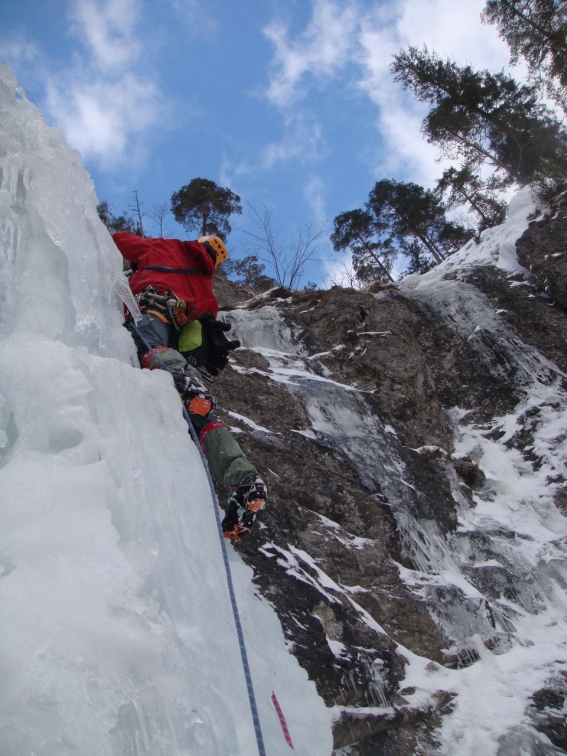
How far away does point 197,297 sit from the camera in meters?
3.79

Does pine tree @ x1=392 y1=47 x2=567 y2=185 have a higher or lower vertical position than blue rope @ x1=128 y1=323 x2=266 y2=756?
higher

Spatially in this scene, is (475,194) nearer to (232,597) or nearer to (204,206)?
(204,206)

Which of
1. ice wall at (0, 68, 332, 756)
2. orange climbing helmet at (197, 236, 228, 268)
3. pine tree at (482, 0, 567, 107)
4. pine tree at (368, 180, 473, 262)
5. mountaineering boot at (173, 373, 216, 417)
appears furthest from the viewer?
pine tree at (368, 180, 473, 262)

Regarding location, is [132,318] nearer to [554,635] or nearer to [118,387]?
[118,387]

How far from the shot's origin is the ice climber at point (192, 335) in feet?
8.86

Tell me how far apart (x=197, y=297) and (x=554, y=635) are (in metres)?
3.49

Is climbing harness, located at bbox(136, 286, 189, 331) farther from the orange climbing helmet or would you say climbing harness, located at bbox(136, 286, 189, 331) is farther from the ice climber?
the orange climbing helmet

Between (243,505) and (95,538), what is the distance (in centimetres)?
112

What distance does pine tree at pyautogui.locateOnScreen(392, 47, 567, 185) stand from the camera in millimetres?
12469

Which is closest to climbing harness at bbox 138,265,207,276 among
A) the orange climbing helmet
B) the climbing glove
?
the orange climbing helmet

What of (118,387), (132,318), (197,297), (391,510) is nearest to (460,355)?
(391,510)

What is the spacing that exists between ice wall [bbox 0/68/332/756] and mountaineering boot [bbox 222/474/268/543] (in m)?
0.13

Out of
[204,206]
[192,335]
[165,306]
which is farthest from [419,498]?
[204,206]

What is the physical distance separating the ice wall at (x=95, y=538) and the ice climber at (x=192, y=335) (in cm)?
28
